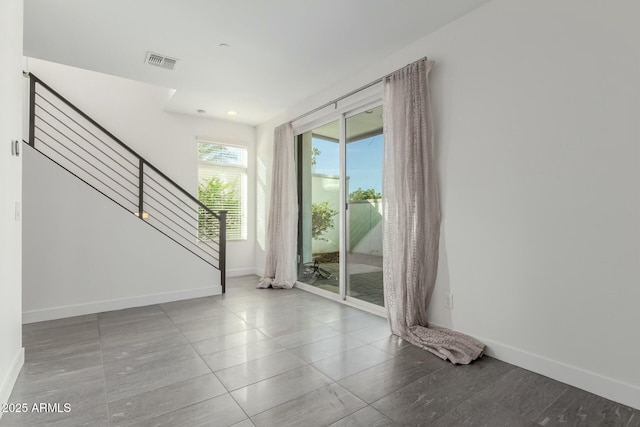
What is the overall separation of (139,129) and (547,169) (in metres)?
5.19

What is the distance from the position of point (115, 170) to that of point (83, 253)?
5.11ft

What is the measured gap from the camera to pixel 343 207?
13.0 ft

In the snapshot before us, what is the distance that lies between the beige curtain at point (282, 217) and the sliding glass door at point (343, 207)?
0.71 feet

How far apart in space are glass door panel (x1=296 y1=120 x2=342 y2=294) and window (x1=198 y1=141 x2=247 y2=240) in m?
1.48

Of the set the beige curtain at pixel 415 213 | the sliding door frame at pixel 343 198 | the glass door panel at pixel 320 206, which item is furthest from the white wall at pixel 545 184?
the glass door panel at pixel 320 206

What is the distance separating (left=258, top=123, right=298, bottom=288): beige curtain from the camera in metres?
4.66

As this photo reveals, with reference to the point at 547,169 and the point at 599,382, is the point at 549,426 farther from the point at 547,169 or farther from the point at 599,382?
the point at 547,169

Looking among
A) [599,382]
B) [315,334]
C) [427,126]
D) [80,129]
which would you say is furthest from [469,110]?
[80,129]

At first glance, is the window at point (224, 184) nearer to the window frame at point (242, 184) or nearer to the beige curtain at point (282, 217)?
the window frame at point (242, 184)

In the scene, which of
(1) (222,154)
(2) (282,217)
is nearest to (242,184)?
(1) (222,154)

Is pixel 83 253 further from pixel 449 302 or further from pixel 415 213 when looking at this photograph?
pixel 449 302

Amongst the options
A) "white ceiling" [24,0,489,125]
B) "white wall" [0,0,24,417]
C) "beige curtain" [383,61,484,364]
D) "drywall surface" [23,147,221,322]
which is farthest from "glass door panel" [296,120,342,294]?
"white wall" [0,0,24,417]

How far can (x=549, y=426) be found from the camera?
163 cm

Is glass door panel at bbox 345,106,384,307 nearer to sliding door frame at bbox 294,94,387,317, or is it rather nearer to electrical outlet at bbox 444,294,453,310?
sliding door frame at bbox 294,94,387,317
